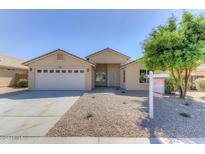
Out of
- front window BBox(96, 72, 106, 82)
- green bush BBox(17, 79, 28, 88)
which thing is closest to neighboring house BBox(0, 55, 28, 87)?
green bush BBox(17, 79, 28, 88)

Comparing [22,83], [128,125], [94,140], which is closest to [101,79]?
[22,83]

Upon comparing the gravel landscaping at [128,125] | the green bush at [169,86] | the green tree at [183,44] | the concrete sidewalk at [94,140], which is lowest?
the concrete sidewalk at [94,140]

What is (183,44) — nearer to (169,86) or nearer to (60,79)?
(169,86)

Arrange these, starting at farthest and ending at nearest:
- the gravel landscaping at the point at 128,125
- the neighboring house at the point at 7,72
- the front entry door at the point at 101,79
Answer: the front entry door at the point at 101,79
the neighboring house at the point at 7,72
the gravel landscaping at the point at 128,125

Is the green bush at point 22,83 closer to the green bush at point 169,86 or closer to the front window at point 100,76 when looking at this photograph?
the front window at point 100,76

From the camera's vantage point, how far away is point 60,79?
1611 cm

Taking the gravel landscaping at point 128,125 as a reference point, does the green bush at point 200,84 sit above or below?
above

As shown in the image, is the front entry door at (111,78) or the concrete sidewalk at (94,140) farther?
the front entry door at (111,78)

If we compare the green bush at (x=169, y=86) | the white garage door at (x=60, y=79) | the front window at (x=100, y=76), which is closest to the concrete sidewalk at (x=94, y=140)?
the green bush at (x=169, y=86)

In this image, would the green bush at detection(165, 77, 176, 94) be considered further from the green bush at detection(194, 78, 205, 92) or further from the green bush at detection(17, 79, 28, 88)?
the green bush at detection(17, 79, 28, 88)

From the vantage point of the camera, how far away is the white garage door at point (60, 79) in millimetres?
16062

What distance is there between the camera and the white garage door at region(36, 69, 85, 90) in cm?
1606
